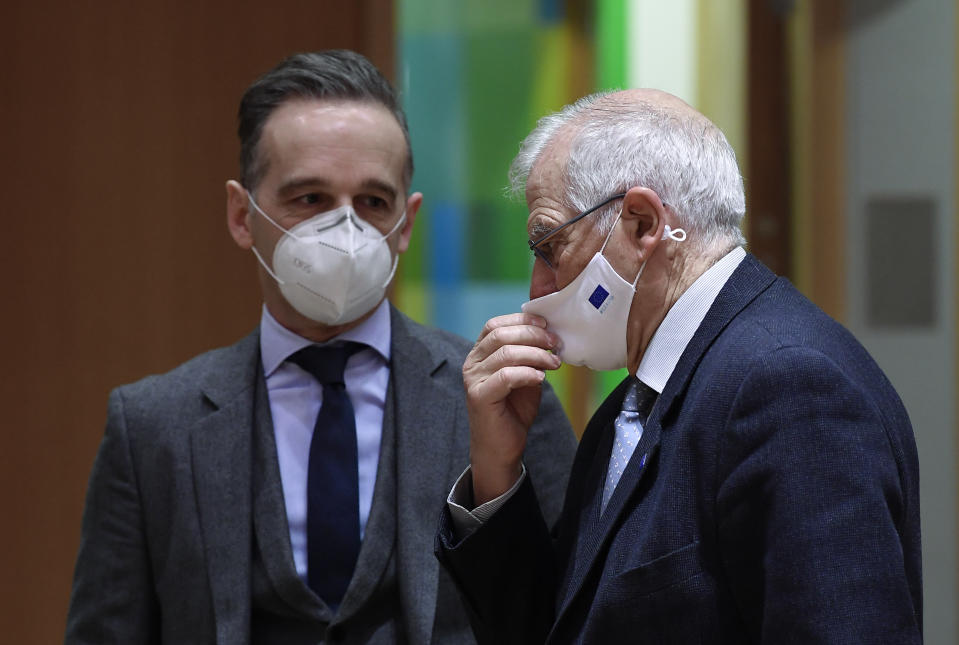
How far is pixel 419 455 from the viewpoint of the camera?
1744 mm

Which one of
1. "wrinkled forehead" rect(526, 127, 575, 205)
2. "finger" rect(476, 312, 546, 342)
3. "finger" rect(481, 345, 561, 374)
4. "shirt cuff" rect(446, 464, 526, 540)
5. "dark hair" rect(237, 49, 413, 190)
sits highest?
"dark hair" rect(237, 49, 413, 190)

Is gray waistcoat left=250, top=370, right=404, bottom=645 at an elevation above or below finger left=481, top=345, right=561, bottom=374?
below

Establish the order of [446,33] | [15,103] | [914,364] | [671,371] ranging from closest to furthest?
[671,371]
[15,103]
[446,33]
[914,364]

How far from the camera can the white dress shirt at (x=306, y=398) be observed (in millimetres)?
1747

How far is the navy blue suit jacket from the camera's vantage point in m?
1.05

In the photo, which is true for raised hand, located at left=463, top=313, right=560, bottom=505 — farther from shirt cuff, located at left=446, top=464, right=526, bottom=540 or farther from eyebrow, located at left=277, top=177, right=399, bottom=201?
eyebrow, located at left=277, top=177, right=399, bottom=201

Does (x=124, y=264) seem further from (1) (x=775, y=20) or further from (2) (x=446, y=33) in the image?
(1) (x=775, y=20)

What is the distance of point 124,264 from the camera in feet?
9.56

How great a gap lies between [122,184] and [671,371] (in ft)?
6.76

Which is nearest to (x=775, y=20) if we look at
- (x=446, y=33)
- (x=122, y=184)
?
(x=446, y=33)

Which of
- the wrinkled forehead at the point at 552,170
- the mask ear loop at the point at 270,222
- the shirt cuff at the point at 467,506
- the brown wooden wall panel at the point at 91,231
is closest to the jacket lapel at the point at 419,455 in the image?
the shirt cuff at the point at 467,506

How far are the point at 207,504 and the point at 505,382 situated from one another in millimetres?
566

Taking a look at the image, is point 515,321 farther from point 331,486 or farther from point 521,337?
point 331,486

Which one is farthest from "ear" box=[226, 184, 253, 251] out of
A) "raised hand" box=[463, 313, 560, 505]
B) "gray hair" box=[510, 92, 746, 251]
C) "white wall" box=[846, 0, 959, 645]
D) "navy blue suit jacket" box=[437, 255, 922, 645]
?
"white wall" box=[846, 0, 959, 645]
